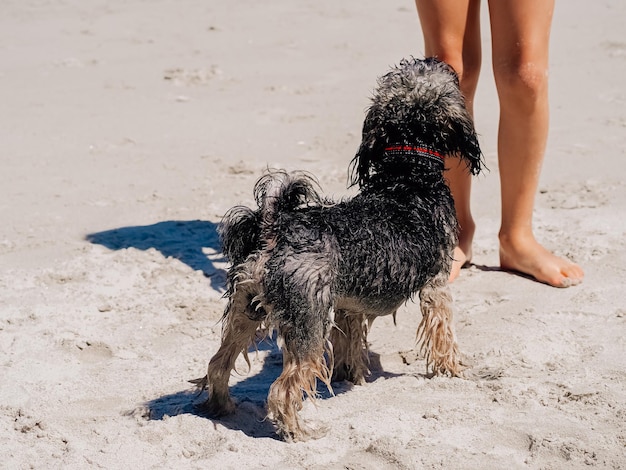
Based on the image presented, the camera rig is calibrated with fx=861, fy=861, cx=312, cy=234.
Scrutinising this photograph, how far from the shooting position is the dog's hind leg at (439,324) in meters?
4.15

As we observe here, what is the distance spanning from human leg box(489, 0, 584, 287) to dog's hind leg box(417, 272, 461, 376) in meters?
1.24

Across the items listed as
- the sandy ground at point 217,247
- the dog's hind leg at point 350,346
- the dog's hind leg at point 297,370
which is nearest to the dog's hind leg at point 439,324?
the sandy ground at point 217,247

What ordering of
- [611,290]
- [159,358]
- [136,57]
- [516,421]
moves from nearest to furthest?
[516,421], [159,358], [611,290], [136,57]

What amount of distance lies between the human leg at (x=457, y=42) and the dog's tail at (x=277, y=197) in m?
1.54

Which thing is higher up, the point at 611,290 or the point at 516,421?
the point at 611,290

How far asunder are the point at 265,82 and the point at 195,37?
5.71 ft

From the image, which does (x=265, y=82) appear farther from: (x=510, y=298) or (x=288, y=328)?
(x=288, y=328)

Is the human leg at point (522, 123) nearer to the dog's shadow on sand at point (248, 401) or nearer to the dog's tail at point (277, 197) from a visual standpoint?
the dog's shadow on sand at point (248, 401)

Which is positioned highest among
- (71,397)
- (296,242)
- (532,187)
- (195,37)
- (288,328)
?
(195,37)

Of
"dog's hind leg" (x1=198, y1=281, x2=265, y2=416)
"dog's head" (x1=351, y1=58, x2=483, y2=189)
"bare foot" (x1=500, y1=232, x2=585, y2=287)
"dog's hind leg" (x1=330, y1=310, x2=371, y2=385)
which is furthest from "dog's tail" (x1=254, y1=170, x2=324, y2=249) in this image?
"bare foot" (x1=500, y1=232, x2=585, y2=287)

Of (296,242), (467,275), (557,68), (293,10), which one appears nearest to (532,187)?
(467,275)

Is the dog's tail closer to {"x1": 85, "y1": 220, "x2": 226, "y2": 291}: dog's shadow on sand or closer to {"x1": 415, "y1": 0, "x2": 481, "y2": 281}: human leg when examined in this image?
{"x1": 415, "y1": 0, "x2": 481, "y2": 281}: human leg

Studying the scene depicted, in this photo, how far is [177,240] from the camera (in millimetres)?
5852

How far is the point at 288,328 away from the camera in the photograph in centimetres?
348
